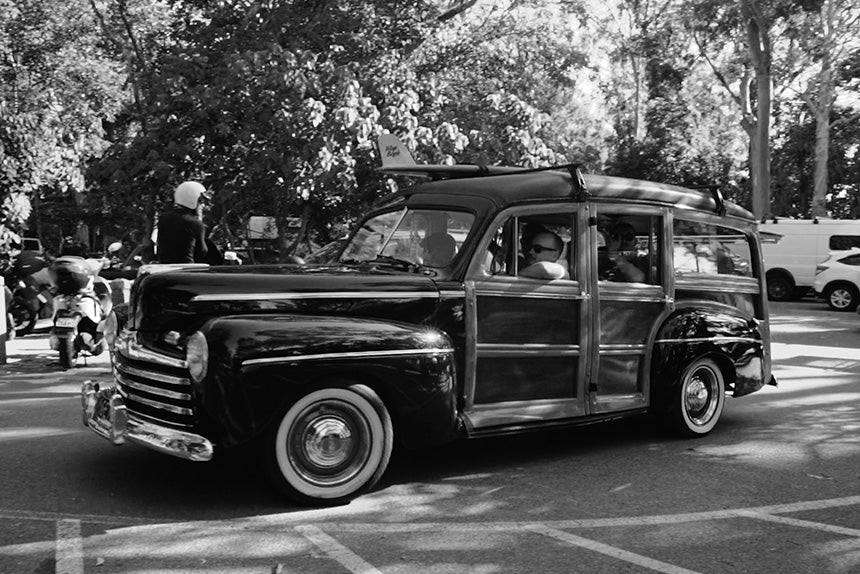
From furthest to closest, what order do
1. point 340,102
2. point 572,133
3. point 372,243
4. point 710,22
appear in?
1. point 572,133
2. point 710,22
3. point 340,102
4. point 372,243

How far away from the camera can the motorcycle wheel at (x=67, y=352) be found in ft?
32.3

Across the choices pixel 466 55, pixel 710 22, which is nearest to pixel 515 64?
pixel 466 55

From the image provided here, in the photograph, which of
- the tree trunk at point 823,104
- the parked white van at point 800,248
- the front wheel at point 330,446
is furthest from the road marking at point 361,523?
the tree trunk at point 823,104

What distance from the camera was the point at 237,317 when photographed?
15.8 feet

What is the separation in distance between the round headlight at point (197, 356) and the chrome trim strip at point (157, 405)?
0.72 feet

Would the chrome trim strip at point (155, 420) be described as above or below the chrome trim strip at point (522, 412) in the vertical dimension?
above

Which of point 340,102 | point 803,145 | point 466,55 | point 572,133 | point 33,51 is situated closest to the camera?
point 340,102

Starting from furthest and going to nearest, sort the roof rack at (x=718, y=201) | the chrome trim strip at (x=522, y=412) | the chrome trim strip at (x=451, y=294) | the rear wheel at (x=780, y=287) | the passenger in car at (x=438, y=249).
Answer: the rear wheel at (x=780, y=287) < the roof rack at (x=718, y=201) < the passenger in car at (x=438, y=249) < the chrome trim strip at (x=522, y=412) < the chrome trim strip at (x=451, y=294)

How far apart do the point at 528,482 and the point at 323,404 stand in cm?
150

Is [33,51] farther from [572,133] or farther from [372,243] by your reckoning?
[572,133]

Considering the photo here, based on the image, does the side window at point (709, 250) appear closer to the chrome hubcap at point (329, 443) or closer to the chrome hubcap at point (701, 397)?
the chrome hubcap at point (701, 397)

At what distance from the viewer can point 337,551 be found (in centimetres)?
418

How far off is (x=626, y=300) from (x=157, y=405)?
327 cm

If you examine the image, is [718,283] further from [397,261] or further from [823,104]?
[823,104]
